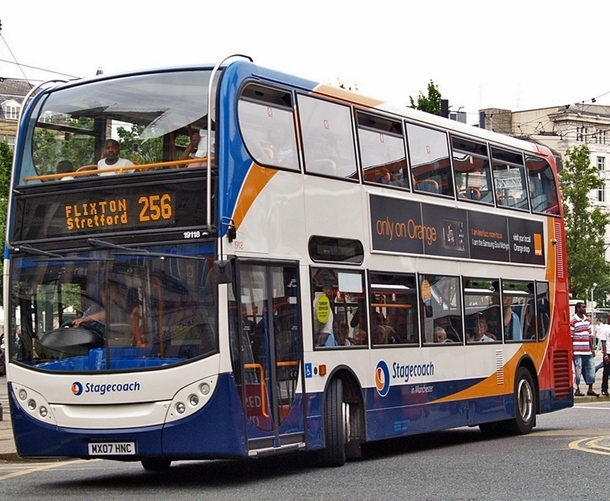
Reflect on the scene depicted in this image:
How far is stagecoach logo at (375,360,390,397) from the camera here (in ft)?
52.1

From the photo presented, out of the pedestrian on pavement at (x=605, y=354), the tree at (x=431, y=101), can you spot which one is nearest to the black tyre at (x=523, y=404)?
the pedestrian on pavement at (x=605, y=354)

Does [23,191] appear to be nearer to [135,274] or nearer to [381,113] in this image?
[135,274]

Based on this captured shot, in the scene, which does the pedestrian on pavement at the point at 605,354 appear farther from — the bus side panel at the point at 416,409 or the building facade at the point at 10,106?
the building facade at the point at 10,106

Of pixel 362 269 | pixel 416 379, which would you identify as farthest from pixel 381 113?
pixel 416 379

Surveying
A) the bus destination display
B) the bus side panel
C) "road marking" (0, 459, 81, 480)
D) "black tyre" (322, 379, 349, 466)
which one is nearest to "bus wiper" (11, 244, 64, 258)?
the bus destination display

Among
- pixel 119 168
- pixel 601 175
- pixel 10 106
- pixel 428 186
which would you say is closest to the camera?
pixel 119 168

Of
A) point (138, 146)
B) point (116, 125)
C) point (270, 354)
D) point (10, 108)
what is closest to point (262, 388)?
point (270, 354)

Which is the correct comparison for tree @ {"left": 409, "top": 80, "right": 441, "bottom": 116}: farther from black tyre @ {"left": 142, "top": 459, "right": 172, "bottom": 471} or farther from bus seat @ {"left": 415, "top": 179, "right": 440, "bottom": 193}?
black tyre @ {"left": 142, "top": 459, "right": 172, "bottom": 471}

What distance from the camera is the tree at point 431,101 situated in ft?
129

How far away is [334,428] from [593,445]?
3.36m

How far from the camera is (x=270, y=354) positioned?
44.9 feet

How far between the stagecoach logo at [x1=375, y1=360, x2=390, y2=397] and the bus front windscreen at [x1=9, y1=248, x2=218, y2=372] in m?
3.45

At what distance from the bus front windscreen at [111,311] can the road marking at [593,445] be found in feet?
16.0

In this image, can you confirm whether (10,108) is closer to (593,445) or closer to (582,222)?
(582,222)
